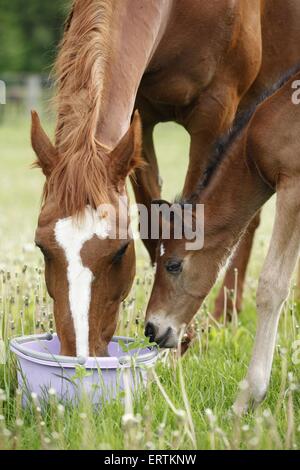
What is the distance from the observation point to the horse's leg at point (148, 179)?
17.8ft

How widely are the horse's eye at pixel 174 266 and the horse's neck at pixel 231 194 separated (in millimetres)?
229

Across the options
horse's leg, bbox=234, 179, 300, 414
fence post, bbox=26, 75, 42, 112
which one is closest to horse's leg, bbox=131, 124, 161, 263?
horse's leg, bbox=234, 179, 300, 414

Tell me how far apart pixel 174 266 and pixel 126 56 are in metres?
1.15

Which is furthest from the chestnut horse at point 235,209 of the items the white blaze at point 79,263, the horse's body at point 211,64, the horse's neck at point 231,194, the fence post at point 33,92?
the fence post at point 33,92

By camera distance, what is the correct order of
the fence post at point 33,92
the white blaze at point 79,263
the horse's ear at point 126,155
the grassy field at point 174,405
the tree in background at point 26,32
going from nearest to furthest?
the grassy field at point 174,405 < the white blaze at point 79,263 < the horse's ear at point 126,155 < the fence post at point 33,92 < the tree in background at point 26,32

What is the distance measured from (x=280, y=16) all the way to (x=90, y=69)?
180 cm

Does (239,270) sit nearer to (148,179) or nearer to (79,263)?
(148,179)

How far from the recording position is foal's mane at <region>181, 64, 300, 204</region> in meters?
4.52

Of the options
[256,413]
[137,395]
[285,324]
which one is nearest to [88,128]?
[137,395]

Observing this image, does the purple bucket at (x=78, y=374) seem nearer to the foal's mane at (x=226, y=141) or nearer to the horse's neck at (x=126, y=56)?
the horse's neck at (x=126, y=56)

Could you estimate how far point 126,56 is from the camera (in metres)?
4.18

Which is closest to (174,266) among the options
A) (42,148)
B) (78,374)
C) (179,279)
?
(179,279)

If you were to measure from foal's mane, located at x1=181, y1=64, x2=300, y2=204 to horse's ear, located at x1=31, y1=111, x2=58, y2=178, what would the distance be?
3.39ft

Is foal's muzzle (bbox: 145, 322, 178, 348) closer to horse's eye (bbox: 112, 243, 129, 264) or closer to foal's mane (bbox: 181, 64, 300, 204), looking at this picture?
foal's mane (bbox: 181, 64, 300, 204)
